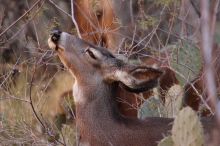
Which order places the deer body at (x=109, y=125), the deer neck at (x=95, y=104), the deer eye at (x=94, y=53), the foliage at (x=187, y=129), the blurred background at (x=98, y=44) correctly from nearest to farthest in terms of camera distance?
1. the foliage at (x=187, y=129)
2. the deer body at (x=109, y=125)
3. the deer neck at (x=95, y=104)
4. the deer eye at (x=94, y=53)
5. the blurred background at (x=98, y=44)

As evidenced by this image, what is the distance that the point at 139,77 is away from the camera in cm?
470

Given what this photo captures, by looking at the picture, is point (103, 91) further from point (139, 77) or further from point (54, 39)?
point (54, 39)

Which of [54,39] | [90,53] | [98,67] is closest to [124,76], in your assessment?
[98,67]

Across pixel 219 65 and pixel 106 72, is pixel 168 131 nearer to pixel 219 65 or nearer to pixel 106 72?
pixel 106 72

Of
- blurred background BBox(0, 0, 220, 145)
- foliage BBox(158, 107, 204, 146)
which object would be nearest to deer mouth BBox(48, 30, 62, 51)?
blurred background BBox(0, 0, 220, 145)

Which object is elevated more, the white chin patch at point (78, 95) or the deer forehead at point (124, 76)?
the deer forehead at point (124, 76)

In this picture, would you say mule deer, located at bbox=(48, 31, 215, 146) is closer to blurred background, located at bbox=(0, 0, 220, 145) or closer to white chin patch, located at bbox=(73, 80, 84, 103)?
white chin patch, located at bbox=(73, 80, 84, 103)

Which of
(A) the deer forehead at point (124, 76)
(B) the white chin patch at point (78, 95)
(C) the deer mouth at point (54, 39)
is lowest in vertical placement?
(B) the white chin patch at point (78, 95)

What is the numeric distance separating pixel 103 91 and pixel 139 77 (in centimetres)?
29

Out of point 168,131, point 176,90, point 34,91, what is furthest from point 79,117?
point 34,91

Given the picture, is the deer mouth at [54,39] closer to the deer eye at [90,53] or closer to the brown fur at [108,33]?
the deer eye at [90,53]

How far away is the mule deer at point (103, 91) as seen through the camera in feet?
15.2

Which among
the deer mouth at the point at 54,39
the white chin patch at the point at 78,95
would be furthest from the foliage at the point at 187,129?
the deer mouth at the point at 54,39

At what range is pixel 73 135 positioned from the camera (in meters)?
5.79
